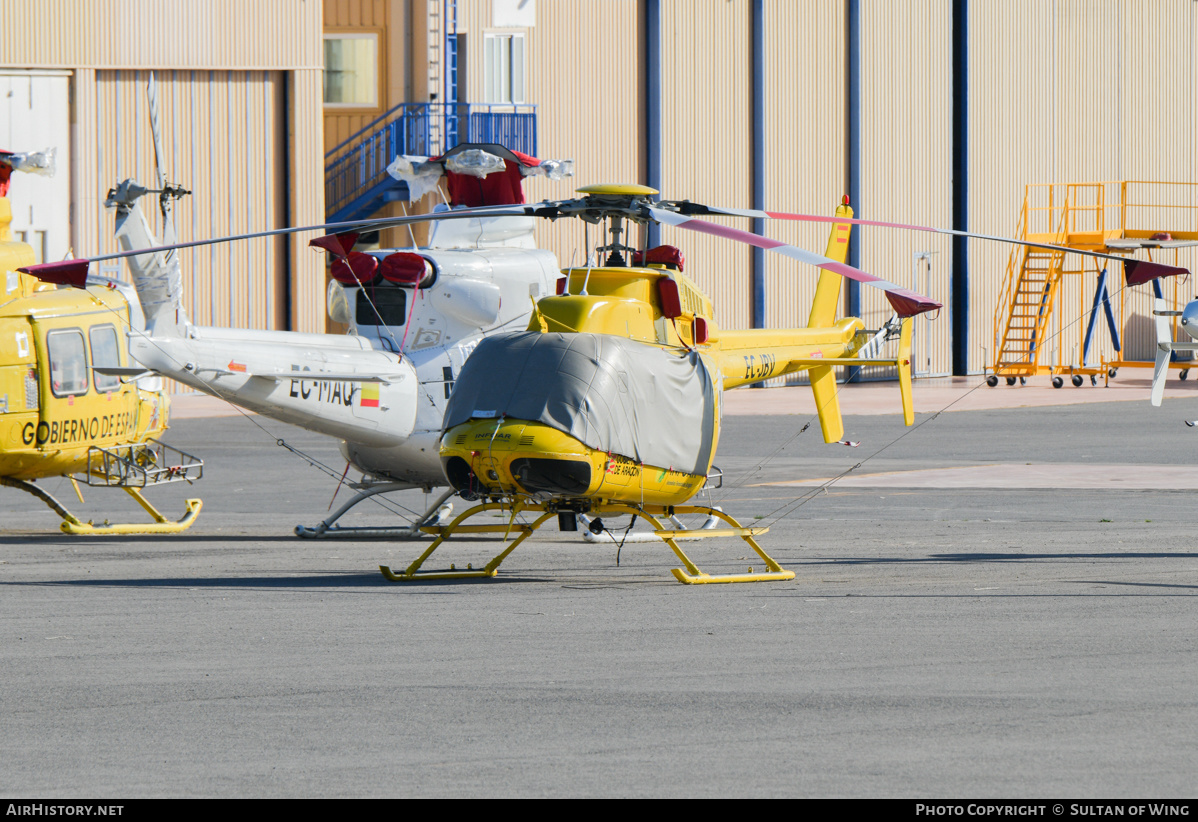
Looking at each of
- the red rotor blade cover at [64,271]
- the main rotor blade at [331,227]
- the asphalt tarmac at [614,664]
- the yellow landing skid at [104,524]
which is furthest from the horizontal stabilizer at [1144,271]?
the yellow landing skid at [104,524]

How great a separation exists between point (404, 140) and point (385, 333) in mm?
19825

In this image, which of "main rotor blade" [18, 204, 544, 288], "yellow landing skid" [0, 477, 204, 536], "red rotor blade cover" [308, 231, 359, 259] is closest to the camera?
"main rotor blade" [18, 204, 544, 288]

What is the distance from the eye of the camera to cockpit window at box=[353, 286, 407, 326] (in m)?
16.5

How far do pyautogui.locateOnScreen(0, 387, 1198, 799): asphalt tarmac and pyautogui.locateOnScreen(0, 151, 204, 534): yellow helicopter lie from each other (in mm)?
648

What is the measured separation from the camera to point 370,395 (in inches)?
620

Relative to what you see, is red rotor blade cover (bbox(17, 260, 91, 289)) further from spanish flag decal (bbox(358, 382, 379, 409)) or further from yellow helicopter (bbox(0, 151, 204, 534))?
spanish flag decal (bbox(358, 382, 379, 409))

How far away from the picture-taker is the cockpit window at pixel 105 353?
16.5m

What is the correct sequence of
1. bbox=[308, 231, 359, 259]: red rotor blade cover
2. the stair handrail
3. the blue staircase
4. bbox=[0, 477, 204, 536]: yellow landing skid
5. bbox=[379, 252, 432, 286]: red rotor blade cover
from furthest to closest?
1. the stair handrail
2. the blue staircase
3. bbox=[0, 477, 204, 536]: yellow landing skid
4. bbox=[379, 252, 432, 286]: red rotor blade cover
5. bbox=[308, 231, 359, 259]: red rotor blade cover

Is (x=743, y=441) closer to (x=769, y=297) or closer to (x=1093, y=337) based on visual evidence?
(x=769, y=297)

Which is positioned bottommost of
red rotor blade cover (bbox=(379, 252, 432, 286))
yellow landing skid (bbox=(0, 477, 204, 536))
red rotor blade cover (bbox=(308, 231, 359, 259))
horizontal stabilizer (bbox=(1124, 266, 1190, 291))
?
yellow landing skid (bbox=(0, 477, 204, 536))

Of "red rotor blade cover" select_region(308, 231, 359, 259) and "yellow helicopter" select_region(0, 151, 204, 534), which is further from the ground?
"red rotor blade cover" select_region(308, 231, 359, 259)

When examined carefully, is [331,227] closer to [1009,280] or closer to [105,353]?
[105,353]

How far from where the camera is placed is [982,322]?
1751 inches

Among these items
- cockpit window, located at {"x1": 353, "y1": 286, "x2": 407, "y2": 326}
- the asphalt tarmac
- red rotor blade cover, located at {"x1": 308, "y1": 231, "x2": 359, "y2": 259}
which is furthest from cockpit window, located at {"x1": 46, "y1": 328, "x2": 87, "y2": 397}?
red rotor blade cover, located at {"x1": 308, "y1": 231, "x2": 359, "y2": 259}
